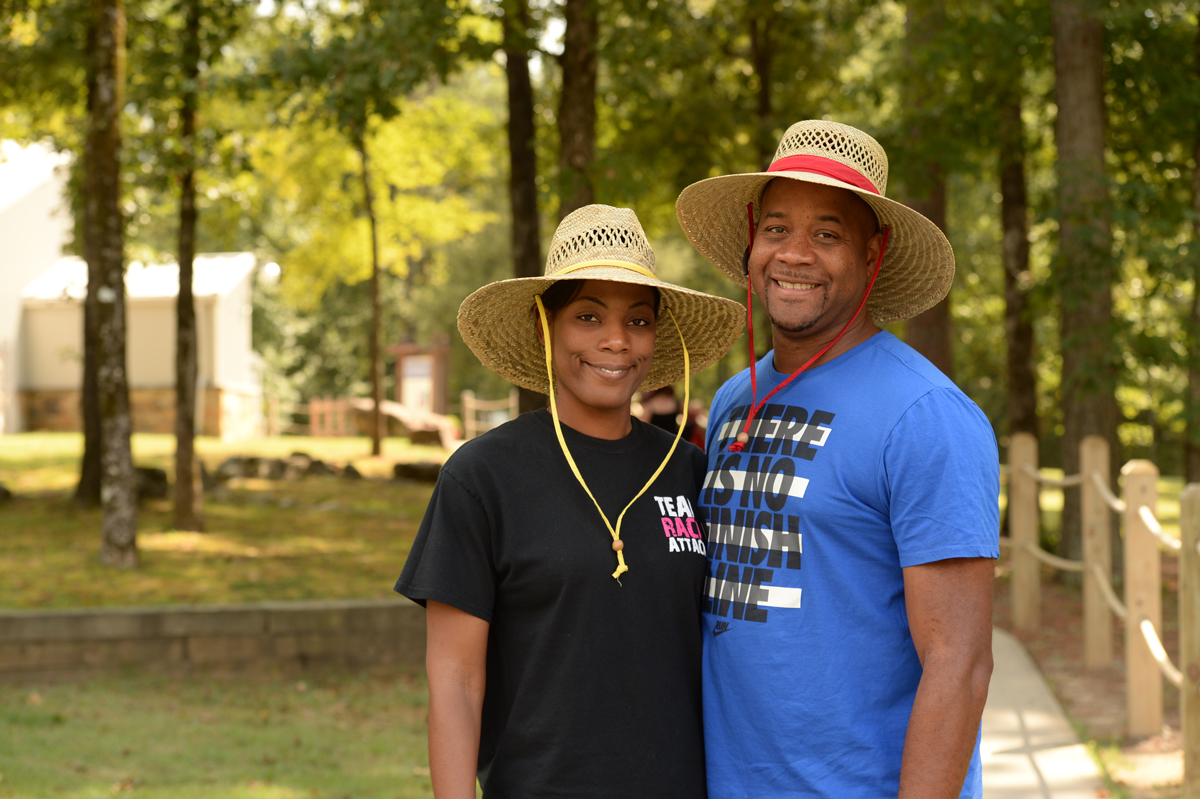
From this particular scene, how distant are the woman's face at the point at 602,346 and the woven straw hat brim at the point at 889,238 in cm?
38

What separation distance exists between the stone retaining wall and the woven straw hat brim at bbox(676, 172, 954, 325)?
19.0 ft

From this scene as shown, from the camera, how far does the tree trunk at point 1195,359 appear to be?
30.2 ft

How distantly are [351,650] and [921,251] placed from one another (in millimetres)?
6545

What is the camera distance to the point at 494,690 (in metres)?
2.32

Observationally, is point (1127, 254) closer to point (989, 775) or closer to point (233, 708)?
point (989, 775)

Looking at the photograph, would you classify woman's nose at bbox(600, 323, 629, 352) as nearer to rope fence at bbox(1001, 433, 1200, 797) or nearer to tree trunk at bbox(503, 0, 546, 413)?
rope fence at bbox(1001, 433, 1200, 797)

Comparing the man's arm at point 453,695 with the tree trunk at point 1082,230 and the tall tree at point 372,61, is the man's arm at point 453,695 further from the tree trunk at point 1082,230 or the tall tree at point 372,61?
the tree trunk at point 1082,230

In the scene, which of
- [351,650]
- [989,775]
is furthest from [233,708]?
[989,775]

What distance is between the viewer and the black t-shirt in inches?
86.8

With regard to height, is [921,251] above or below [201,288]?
below

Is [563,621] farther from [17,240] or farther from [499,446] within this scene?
[17,240]

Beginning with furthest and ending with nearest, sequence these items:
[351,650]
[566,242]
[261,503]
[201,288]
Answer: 1. [201,288]
2. [261,503]
3. [351,650]
4. [566,242]

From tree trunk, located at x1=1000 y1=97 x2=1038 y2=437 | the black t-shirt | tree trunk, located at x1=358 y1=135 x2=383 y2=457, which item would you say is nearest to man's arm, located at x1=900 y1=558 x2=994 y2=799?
Answer: the black t-shirt

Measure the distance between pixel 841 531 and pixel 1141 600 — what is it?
5.07 m
